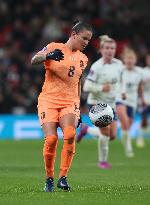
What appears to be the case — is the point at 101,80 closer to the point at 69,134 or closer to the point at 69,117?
the point at 69,117

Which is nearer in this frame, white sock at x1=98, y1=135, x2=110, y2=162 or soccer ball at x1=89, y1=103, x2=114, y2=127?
soccer ball at x1=89, y1=103, x2=114, y2=127

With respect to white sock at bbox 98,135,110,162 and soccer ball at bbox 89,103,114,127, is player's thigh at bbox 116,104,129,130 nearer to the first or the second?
white sock at bbox 98,135,110,162

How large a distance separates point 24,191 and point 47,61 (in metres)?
1.68

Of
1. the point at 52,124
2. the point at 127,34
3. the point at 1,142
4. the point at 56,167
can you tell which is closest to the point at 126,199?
the point at 52,124

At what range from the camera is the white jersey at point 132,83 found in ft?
61.0

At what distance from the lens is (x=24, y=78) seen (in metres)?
24.5

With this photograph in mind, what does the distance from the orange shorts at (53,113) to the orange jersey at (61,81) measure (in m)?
0.05

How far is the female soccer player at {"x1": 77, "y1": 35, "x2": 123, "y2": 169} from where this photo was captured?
48.6 feet

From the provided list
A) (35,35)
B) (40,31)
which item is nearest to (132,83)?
(35,35)

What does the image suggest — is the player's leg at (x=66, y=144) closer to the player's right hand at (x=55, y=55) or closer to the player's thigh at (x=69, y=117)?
the player's thigh at (x=69, y=117)

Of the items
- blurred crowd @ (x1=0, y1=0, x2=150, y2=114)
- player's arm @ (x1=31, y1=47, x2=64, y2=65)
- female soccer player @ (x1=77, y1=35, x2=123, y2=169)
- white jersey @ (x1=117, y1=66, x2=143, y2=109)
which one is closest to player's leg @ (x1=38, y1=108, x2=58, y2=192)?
player's arm @ (x1=31, y1=47, x2=64, y2=65)

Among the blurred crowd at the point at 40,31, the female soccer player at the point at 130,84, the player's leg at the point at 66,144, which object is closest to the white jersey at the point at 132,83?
the female soccer player at the point at 130,84

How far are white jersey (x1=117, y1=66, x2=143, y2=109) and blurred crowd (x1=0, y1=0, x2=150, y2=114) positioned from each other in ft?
18.9

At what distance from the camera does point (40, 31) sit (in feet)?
86.1
